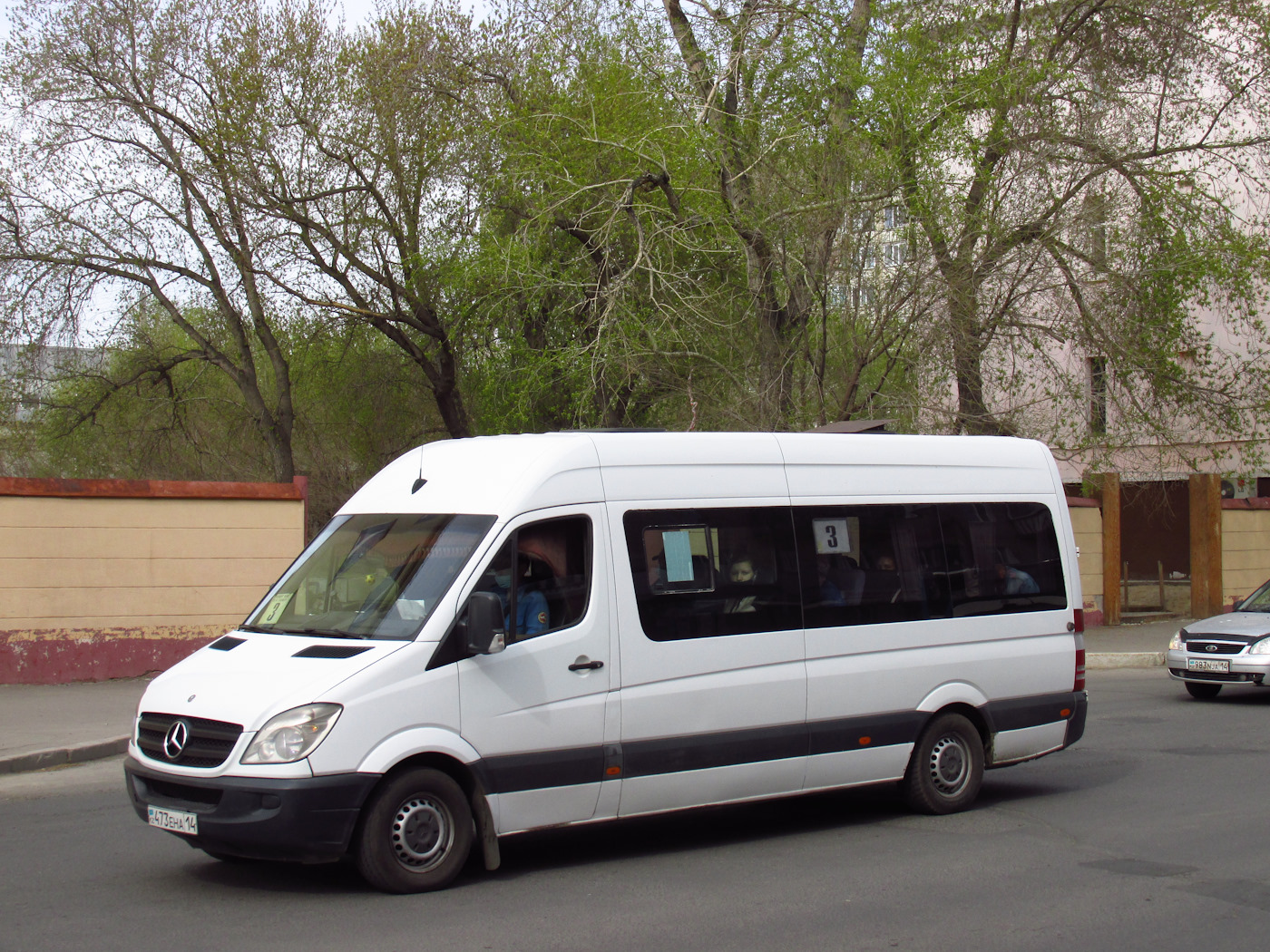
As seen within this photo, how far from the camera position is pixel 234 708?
18.9 ft

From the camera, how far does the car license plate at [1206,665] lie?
13.3 metres

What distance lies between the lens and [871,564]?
769 cm

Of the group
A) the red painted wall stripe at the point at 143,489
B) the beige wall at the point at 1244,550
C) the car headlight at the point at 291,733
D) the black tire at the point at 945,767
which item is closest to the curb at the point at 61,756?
the red painted wall stripe at the point at 143,489

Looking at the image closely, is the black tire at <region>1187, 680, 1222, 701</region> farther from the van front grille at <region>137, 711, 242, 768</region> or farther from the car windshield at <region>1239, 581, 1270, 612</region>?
the van front grille at <region>137, 711, 242, 768</region>

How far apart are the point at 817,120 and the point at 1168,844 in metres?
13.3

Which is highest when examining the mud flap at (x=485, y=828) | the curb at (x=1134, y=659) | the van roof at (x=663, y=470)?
the van roof at (x=663, y=470)

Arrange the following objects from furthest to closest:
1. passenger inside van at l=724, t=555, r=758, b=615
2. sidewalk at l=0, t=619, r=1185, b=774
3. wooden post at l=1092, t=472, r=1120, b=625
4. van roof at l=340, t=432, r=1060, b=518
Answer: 1. wooden post at l=1092, t=472, r=1120, b=625
2. sidewalk at l=0, t=619, r=1185, b=774
3. passenger inside van at l=724, t=555, r=758, b=615
4. van roof at l=340, t=432, r=1060, b=518

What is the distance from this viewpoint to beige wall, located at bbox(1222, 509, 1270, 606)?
23438mm

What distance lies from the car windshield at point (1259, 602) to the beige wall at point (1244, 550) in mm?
9396

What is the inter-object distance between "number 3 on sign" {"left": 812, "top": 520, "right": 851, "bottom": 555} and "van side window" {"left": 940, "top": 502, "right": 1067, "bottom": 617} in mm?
861

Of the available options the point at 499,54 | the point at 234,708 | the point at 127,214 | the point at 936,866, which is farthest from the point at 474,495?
the point at 127,214

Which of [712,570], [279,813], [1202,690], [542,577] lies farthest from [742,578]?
[1202,690]

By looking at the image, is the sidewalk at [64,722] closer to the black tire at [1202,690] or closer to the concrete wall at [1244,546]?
the black tire at [1202,690]

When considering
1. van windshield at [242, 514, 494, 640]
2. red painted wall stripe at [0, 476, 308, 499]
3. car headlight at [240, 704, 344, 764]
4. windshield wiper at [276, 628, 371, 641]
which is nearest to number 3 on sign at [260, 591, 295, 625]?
van windshield at [242, 514, 494, 640]
